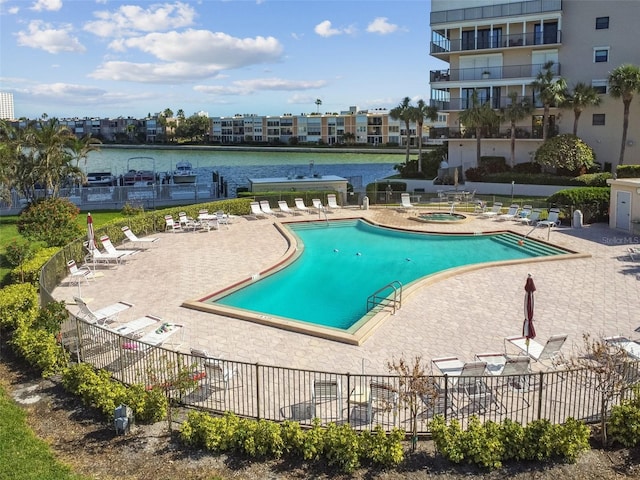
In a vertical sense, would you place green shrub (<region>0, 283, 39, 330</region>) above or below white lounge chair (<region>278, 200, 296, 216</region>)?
below

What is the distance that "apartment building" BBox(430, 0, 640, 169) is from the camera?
39.6 metres

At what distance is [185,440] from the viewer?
29.2 feet

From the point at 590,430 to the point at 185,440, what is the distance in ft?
20.2

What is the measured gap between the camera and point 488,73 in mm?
43375

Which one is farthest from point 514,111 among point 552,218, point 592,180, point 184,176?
point 184,176

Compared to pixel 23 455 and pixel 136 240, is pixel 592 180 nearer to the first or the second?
pixel 136 240

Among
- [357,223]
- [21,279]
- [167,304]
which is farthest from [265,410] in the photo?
[357,223]

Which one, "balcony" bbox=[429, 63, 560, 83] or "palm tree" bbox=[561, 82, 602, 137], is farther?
"balcony" bbox=[429, 63, 560, 83]

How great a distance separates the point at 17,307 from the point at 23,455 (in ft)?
19.9

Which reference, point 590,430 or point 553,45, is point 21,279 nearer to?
point 590,430

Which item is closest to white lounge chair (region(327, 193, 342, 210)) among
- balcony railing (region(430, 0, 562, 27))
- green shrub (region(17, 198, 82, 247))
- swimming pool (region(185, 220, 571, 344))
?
swimming pool (region(185, 220, 571, 344))

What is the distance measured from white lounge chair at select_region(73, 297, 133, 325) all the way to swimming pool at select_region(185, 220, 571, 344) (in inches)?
76.8

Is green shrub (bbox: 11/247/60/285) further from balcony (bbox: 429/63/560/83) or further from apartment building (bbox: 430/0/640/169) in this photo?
balcony (bbox: 429/63/560/83)

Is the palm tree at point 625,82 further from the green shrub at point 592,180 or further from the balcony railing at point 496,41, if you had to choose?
the balcony railing at point 496,41
